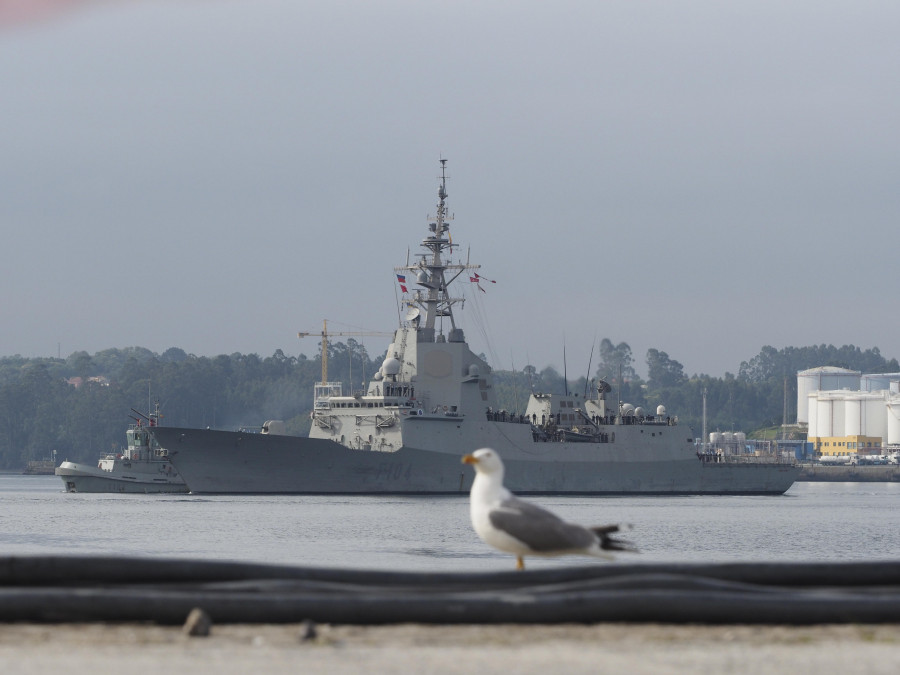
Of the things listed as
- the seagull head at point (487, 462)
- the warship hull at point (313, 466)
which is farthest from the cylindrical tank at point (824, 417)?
the seagull head at point (487, 462)

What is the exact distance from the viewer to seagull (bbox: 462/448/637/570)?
8242mm

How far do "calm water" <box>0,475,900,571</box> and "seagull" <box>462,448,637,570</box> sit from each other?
6.72 m

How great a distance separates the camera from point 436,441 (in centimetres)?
5416

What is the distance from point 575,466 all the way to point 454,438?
7.82 meters

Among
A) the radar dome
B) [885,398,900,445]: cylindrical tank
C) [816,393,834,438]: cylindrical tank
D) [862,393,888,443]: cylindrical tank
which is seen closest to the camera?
the radar dome

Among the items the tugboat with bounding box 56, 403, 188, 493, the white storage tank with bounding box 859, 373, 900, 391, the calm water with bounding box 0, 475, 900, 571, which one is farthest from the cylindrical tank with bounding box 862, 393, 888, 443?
the tugboat with bounding box 56, 403, 188, 493

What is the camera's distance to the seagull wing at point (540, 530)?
27.0ft

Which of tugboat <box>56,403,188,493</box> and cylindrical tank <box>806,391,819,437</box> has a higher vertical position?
cylindrical tank <box>806,391,819,437</box>

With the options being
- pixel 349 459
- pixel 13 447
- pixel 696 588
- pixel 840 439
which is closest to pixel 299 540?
pixel 696 588

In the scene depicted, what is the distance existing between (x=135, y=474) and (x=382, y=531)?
33688 mm

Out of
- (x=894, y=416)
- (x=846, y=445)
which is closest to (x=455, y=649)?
(x=894, y=416)

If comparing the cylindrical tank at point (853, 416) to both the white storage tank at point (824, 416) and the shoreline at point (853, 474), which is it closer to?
the white storage tank at point (824, 416)

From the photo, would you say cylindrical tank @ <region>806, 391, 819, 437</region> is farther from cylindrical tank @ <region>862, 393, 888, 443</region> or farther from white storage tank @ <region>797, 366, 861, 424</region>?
white storage tank @ <region>797, 366, 861, 424</region>

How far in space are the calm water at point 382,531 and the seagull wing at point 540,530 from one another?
689 cm
